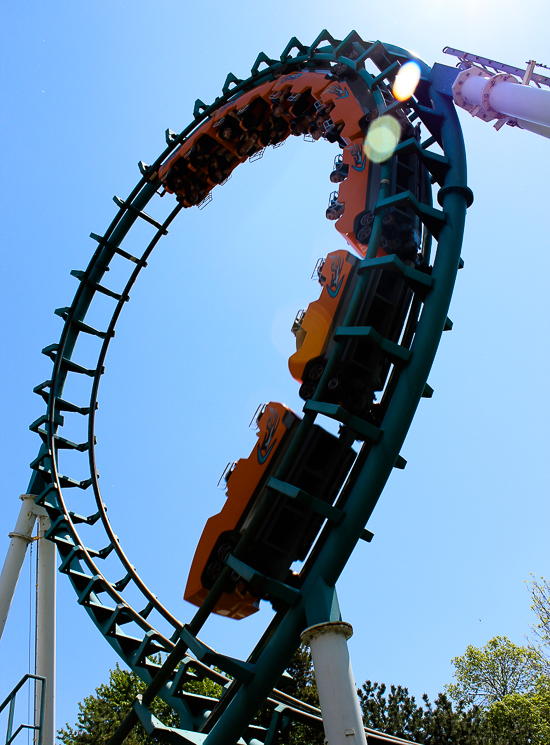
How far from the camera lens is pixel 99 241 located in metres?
12.0

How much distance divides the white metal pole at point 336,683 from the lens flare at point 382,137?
503 centimetres

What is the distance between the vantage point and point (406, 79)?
780 cm

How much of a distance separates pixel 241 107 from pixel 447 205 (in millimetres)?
5192

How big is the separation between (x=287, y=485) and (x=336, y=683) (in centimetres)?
168

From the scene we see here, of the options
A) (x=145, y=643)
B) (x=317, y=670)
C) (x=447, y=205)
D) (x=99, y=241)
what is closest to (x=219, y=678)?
(x=145, y=643)

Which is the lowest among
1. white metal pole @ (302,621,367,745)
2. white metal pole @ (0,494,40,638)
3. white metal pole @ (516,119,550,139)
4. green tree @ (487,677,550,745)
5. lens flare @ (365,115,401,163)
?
white metal pole @ (302,621,367,745)

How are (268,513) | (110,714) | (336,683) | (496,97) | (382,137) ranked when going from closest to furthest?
(336,683), (268,513), (382,137), (496,97), (110,714)

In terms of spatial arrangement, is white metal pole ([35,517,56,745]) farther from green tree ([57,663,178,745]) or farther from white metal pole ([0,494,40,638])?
green tree ([57,663,178,745])

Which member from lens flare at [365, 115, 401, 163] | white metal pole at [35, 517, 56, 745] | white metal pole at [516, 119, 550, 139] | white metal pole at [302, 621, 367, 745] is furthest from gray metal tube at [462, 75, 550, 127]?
white metal pole at [35, 517, 56, 745]

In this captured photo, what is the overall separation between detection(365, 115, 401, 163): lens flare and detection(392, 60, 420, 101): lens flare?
0.58 metres

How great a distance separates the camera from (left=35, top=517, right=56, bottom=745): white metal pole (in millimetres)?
8234

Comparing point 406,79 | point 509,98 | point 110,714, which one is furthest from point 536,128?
point 110,714

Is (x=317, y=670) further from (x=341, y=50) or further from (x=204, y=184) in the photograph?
(x=204, y=184)

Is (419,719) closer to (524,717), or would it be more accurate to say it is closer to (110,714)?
(524,717)
